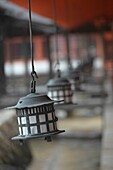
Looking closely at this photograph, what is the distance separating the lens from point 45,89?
12.4ft

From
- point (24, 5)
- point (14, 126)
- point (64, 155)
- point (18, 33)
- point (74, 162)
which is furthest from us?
point (18, 33)

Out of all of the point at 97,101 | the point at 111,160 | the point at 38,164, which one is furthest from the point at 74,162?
the point at 97,101

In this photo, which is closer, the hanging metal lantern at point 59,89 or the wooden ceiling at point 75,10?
the hanging metal lantern at point 59,89

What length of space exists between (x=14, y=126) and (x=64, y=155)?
144 centimetres

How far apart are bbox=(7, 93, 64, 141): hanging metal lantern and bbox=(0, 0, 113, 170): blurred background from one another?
1.34 metres

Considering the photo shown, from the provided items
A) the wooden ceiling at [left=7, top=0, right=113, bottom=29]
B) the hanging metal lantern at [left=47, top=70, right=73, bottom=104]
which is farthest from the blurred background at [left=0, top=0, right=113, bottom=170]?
the hanging metal lantern at [left=47, top=70, right=73, bottom=104]

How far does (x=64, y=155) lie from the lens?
7.14 metres

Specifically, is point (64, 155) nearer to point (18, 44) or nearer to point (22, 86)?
point (22, 86)

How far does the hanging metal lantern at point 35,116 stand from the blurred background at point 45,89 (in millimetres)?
1336

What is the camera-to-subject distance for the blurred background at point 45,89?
17.4 feet

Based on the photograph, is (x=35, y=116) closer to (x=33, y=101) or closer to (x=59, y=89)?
(x=33, y=101)

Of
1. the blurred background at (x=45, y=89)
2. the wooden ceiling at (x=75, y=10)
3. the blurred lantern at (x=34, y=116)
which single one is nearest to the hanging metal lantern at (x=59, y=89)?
the blurred background at (x=45, y=89)

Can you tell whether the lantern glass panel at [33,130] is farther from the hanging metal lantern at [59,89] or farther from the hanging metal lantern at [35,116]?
the hanging metal lantern at [59,89]

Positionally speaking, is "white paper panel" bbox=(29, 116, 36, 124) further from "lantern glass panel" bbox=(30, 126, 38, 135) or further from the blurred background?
the blurred background
